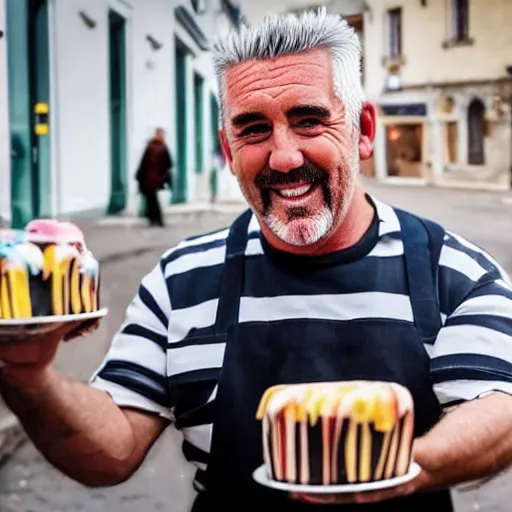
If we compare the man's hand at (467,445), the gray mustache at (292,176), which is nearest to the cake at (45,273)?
the gray mustache at (292,176)

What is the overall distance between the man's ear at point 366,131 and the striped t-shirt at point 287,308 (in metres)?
0.07

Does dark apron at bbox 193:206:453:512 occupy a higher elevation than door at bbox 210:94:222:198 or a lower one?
lower

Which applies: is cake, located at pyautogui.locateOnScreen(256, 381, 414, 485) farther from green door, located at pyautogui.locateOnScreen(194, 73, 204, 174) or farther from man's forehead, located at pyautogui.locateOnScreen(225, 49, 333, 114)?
green door, located at pyautogui.locateOnScreen(194, 73, 204, 174)

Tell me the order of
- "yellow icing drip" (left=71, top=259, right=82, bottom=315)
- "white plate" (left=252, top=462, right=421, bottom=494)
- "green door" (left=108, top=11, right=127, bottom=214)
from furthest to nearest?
1. "green door" (left=108, top=11, right=127, bottom=214)
2. "yellow icing drip" (left=71, top=259, right=82, bottom=315)
3. "white plate" (left=252, top=462, right=421, bottom=494)

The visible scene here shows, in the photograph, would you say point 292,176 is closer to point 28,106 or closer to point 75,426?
point 75,426

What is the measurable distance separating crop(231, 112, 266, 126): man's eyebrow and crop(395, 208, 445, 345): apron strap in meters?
0.17

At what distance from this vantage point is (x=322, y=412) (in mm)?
527

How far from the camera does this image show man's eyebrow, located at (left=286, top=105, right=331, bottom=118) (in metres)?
0.70

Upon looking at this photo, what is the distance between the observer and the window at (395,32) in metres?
1.00

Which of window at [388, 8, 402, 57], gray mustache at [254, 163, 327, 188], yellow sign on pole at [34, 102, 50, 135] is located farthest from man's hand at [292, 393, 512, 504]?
yellow sign on pole at [34, 102, 50, 135]

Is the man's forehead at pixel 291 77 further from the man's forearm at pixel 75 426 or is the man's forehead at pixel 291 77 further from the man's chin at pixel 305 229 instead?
the man's forearm at pixel 75 426

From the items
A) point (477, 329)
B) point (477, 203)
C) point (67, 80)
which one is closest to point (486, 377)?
point (477, 329)

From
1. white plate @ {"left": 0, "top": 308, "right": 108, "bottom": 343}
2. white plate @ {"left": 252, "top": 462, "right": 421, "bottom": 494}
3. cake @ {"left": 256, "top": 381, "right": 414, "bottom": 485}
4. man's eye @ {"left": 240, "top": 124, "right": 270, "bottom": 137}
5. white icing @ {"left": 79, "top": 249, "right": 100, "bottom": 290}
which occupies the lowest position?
white plate @ {"left": 252, "top": 462, "right": 421, "bottom": 494}

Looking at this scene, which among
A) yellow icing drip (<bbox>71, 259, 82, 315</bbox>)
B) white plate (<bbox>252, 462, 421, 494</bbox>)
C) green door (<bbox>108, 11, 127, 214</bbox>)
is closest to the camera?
white plate (<bbox>252, 462, 421, 494</bbox>)
